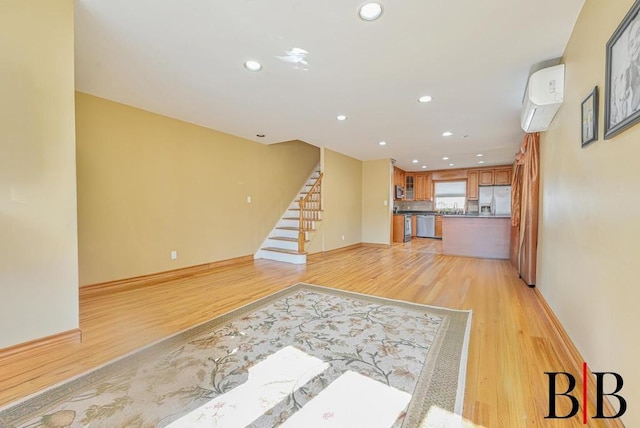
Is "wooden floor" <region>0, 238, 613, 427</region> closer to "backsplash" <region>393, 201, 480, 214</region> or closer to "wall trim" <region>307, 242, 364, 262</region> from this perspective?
"wall trim" <region>307, 242, 364, 262</region>

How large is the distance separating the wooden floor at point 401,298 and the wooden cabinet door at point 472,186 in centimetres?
389

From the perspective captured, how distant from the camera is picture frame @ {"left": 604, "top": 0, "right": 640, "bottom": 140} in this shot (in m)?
1.09

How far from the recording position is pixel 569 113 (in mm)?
2049

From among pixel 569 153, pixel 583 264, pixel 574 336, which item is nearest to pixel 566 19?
pixel 569 153

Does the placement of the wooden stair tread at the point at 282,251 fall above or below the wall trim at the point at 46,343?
above

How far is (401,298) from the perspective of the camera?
306cm

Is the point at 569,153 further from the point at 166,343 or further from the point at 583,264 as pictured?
the point at 166,343

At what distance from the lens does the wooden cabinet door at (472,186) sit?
8266 millimetres

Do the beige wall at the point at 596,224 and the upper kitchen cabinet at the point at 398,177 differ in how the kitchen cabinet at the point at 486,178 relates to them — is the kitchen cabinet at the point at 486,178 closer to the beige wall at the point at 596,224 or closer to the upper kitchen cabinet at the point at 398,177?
the upper kitchen cabinet at the point at 398,177

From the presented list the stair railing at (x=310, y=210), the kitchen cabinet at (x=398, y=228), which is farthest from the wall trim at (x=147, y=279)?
the kitchen cabinet at (x=398, y=228)

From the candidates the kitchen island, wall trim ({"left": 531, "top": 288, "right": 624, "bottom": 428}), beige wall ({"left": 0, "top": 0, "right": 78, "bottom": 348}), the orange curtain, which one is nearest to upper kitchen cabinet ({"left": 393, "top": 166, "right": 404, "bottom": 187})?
the kitchen island

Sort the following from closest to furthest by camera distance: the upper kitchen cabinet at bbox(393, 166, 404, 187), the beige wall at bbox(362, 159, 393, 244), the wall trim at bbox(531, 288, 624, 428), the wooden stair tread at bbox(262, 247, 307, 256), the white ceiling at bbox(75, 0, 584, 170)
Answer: the wall trim at bbox(531, 288, 624, 428) < the white ceiling at bbox(75, 0, 584, 170) < the wooden stair tread at bbox(262, 247, 307, 256) < the beige wall at bbox(362, 159, 393, 244) < the upper kitchen cabinet at bbox(393, 166, 404, 187)

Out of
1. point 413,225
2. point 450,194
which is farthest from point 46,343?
point 450,194

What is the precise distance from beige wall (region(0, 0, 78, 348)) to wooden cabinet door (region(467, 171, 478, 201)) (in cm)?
923
